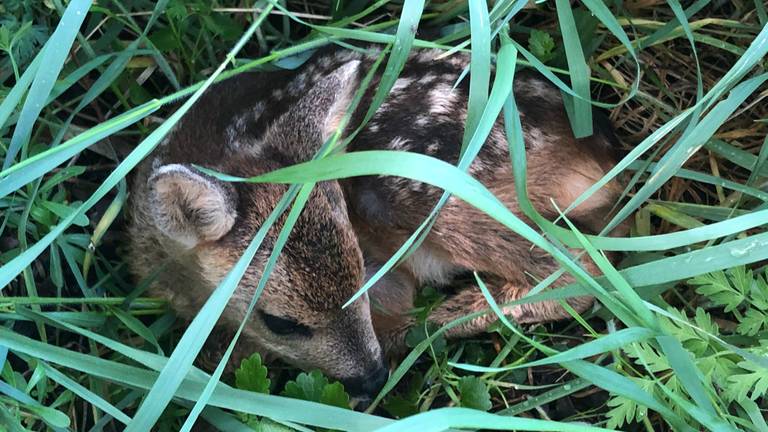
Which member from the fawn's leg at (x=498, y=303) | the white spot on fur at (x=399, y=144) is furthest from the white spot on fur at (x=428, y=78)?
the fawn's leg at (x=498, y=303)

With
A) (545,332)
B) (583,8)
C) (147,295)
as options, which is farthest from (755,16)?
(147,295)

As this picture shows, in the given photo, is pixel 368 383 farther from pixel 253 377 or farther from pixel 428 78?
pixel 428 78

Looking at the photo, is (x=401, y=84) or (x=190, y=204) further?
(x=401, y=84)

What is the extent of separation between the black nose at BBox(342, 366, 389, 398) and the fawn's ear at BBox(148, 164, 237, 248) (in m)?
0.87

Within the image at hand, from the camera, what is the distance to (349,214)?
3.88 m

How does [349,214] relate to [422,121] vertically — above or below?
below

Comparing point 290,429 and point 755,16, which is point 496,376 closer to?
point 290,429

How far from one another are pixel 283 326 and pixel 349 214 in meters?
0.64

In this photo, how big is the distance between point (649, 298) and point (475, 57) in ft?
4.48

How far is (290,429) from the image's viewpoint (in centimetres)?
314

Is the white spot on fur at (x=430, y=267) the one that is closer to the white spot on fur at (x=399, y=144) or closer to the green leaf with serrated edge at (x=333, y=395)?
the white spot on fur at (x=399, y=144)

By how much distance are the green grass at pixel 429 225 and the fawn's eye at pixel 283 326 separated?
30 cm

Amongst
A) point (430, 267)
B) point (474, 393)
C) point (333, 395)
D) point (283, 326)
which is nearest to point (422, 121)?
point (430, 267)

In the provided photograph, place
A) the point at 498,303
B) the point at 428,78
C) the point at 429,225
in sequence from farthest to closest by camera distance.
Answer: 1. the point at 498,303
2. the point at 428,78
3. the point at 429,225
